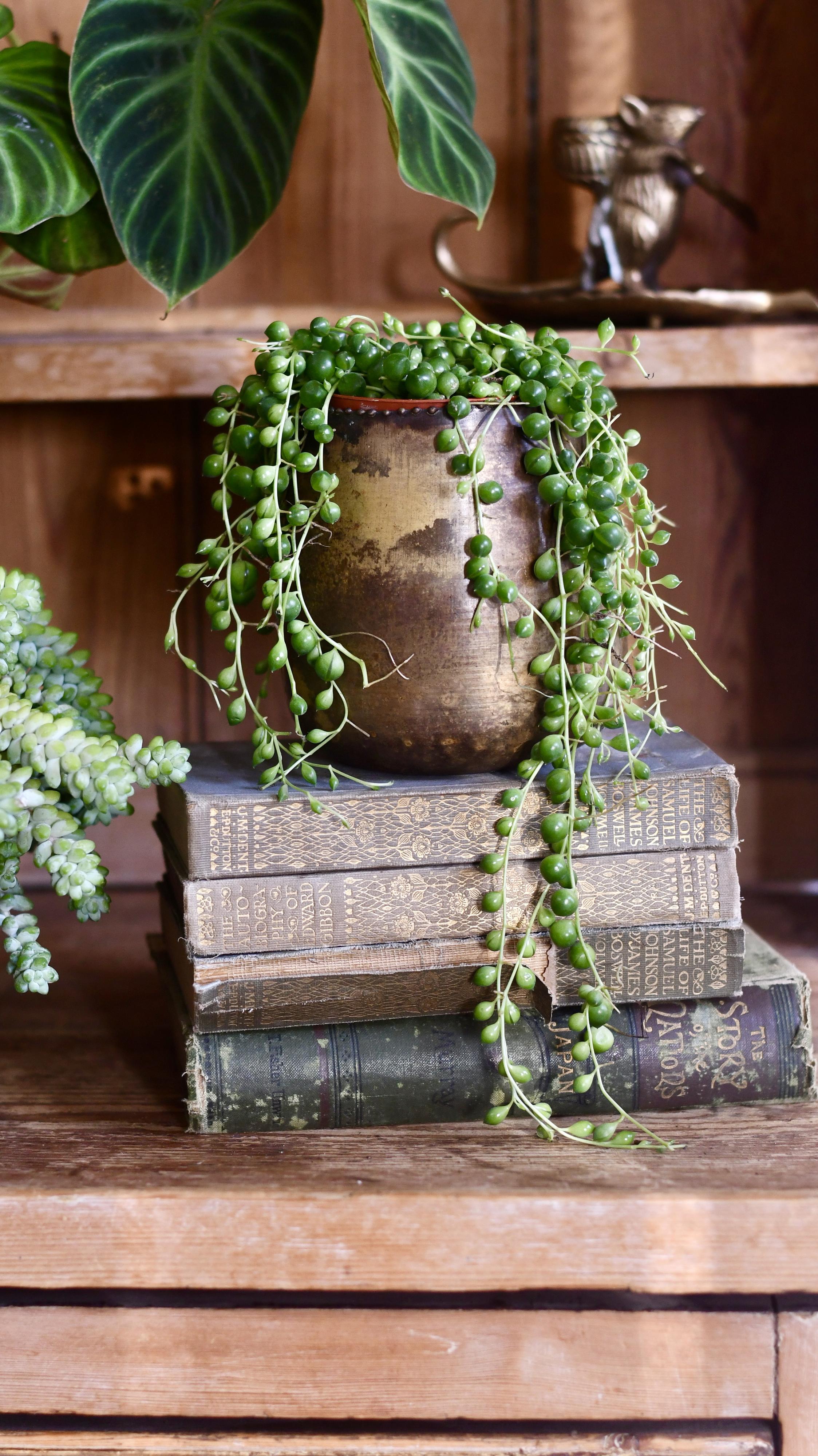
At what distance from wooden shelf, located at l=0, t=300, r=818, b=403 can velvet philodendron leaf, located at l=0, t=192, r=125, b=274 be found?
0.09 m

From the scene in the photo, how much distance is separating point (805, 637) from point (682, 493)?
0.65 feet

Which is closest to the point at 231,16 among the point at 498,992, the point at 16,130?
the point at 16,130

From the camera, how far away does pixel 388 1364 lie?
65 centimetres

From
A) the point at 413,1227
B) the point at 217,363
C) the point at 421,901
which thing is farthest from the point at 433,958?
the point at 217,363

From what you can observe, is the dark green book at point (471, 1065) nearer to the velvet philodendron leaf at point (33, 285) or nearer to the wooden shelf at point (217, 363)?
the wooden shelf at point (217, 363)

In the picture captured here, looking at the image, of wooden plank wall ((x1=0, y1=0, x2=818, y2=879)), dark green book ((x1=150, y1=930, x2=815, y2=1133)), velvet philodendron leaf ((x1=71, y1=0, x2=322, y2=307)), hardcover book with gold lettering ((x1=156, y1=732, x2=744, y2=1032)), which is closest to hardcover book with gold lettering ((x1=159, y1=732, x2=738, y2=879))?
hardcover book with gold lettering ((x1=156, y1=732, x2=744, y2=1032))

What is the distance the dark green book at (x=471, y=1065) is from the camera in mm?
713

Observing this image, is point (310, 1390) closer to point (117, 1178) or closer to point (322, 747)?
point (117, 1178)

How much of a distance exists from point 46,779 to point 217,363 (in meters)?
0.45

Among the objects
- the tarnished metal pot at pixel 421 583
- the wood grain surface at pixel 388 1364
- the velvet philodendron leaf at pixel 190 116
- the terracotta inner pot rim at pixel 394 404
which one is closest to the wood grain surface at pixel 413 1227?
the wood grain surface at pixel 388 1364

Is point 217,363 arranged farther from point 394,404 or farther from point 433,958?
point 433,958

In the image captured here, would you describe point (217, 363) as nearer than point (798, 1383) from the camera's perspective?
No

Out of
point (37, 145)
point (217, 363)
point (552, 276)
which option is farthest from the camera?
point (552, 276)

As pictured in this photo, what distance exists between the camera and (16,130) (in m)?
0.82
